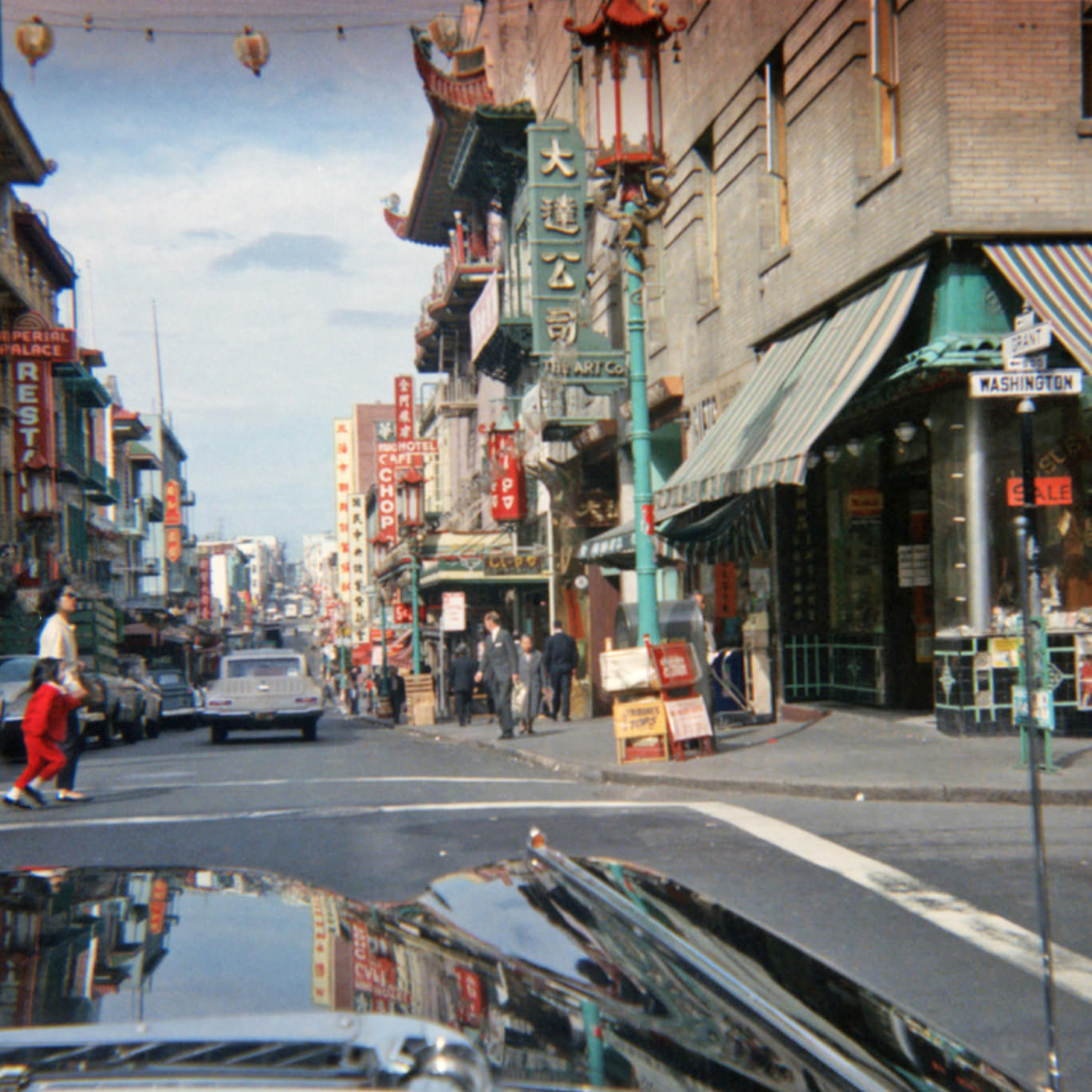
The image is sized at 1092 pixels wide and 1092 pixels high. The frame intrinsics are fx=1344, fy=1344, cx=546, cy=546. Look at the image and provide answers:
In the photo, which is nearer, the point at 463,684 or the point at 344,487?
the point at 463,684

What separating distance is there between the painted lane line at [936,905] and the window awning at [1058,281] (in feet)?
19.2

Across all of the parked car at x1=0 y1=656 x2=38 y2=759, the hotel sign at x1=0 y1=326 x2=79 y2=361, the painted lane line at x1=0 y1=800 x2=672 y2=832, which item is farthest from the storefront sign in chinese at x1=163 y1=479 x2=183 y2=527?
the painted lane line at x1=0 y1=800 x2=672 y2=832

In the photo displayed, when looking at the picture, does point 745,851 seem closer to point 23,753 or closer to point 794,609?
point 794,609

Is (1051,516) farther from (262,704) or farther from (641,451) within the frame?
(262,704)

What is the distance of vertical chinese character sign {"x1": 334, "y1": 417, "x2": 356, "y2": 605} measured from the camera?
343 feet

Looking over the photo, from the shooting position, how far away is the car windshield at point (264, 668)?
26297 millimetres

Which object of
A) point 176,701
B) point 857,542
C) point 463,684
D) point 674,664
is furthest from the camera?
point 176,701

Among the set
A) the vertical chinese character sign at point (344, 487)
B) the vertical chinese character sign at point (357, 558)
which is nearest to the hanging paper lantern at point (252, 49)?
the vertical chinese character sign at point (357, 558)

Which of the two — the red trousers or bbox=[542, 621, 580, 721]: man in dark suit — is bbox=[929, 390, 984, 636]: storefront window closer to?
the red trousers

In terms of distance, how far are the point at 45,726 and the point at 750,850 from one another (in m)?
7.05

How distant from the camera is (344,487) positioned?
10744cm

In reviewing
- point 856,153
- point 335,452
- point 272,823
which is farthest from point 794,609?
point 335,452

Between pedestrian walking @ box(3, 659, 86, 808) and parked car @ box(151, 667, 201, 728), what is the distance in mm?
27345

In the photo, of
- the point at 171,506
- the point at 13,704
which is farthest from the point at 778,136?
the point at 171,506
